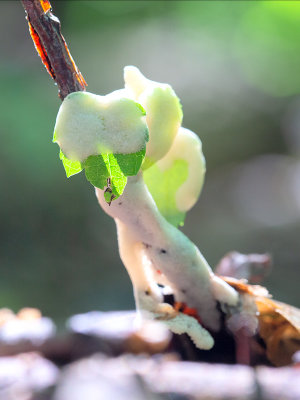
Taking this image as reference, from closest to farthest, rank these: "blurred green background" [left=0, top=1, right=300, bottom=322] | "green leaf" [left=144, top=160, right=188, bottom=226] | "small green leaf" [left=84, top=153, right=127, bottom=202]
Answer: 1. "small green leaf" [left=84, top=153, right=127, bottom=202]
2. "green leaf" [left=144, top=160, right=188, bottom=226]
3. "blurred green background" [left=0, top=1, right=300, bottom=322]

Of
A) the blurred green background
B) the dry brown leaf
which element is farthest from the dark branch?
the blurred green background

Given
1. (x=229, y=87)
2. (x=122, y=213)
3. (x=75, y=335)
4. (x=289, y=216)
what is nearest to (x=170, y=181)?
(x=122, y=213)

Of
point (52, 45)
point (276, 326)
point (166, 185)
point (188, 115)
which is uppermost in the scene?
point (188, 115)

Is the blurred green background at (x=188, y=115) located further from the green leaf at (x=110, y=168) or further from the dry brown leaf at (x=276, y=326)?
the green leaf at (x=110, y=168)

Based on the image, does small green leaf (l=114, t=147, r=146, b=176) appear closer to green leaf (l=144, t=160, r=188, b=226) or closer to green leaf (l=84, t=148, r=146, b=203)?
green leaf (l=84, t=148, r=146, b=203)

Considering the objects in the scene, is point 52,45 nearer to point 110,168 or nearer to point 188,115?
point 110,168

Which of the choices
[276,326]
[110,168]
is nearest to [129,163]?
[110,168]
